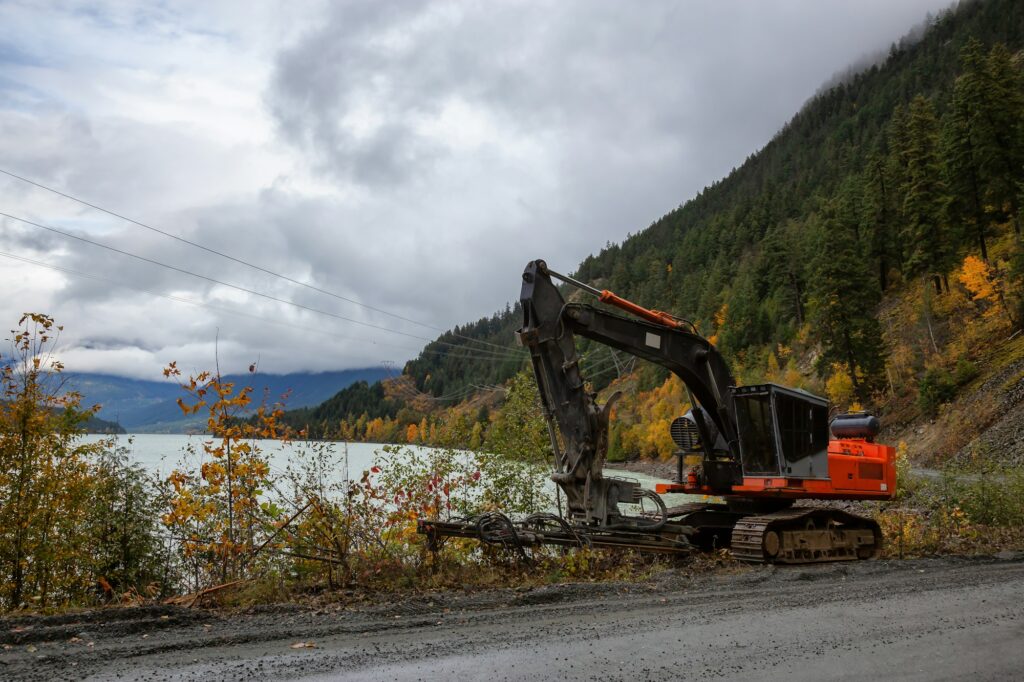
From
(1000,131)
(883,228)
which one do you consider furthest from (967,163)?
(883,228)

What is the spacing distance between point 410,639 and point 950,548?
41.9ft

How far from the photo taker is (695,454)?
48.8ft

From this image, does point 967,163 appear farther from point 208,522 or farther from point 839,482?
point 208,522

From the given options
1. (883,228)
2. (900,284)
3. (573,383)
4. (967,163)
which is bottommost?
(573,383)

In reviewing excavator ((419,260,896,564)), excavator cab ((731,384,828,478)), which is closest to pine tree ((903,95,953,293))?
excavator ((419,260,896,564))

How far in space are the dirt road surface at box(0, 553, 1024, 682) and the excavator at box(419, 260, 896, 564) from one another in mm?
2654

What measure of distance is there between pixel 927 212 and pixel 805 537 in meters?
50.0

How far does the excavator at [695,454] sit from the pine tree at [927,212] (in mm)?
45242

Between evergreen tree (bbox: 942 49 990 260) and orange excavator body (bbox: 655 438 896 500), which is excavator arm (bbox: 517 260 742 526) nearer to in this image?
orange excavator body (bbox: 655 438 896 500)

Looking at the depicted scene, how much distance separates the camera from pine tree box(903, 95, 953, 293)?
53750 mm

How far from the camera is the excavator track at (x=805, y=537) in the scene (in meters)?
13.4

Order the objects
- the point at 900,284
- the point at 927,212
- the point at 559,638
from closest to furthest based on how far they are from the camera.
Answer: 1. the point at 559,638
2. the point at 927,212
3. the point at 900,284

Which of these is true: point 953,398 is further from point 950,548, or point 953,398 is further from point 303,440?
point 303,440

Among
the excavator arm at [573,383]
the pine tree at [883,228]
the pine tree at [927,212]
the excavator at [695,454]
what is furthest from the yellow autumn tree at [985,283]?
the excavator arm at [573,383]
